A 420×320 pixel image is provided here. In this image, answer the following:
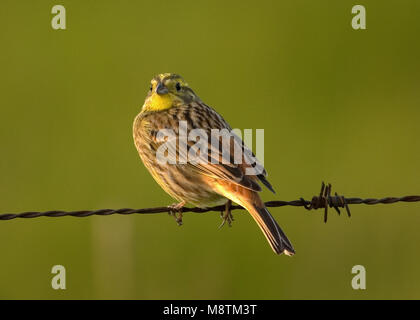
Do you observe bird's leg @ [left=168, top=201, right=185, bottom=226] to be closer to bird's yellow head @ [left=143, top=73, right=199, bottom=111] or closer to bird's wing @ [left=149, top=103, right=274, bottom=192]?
bird's wing @ [left=149, top=103, right=274, bottom=192]

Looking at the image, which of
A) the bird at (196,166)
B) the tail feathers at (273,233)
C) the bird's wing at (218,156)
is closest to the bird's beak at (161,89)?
the bird at (196,166)

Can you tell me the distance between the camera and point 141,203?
12.3m

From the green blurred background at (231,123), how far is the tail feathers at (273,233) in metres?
Result: 2.57

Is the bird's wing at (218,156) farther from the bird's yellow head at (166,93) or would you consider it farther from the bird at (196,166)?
the bird's yellow head at (166,93)

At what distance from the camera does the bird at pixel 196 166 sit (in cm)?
759

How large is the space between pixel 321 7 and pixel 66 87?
5445 mm

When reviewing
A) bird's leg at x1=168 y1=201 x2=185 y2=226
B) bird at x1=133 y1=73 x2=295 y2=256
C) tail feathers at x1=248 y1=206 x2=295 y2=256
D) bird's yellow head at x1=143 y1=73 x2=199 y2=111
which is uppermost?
bird's yellow head at x1=143 y1=73 x2=199 y2=111

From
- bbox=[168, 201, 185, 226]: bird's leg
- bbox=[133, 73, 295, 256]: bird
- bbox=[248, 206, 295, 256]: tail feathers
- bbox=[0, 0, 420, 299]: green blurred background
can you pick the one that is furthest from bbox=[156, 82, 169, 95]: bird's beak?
bbox=[248, 206, 295, 256]: tail feathers

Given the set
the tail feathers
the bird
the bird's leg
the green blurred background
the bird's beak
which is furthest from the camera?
the green blurred background

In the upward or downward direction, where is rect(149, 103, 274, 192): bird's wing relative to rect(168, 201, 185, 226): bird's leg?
upward

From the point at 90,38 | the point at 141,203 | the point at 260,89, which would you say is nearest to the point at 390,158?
the point at 260,89

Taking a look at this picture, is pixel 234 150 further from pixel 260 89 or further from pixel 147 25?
pixel 147 25

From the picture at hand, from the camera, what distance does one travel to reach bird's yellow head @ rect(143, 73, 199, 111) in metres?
9.12

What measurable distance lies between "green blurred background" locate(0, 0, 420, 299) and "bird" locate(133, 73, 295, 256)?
1.55m
